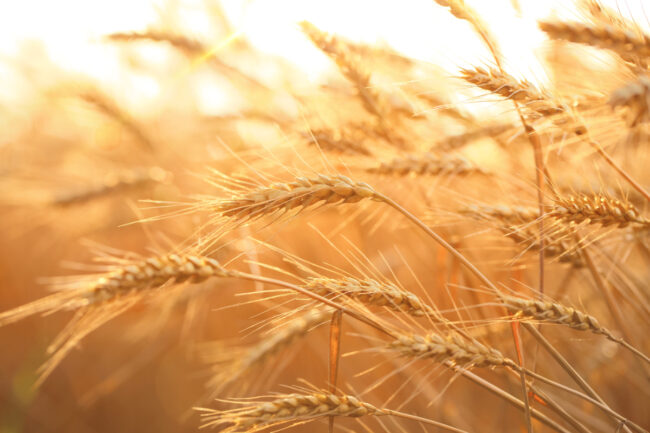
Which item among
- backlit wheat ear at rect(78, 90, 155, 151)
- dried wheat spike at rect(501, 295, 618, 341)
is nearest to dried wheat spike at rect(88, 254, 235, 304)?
dried wheat spike at rect(501, 295, 618, 341)

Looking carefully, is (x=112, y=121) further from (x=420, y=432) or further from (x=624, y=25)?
(x=624, y=25)

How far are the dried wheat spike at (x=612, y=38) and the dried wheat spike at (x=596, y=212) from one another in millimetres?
336

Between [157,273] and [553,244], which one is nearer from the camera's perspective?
[157,273]


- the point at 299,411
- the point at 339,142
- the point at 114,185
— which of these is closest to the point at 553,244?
the point at 339,142

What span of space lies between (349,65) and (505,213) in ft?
2.21

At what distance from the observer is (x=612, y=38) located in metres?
1.10

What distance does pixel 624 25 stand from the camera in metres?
1.15

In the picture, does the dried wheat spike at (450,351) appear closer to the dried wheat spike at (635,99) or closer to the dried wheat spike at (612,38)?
the dried wheat spike at (635,99)

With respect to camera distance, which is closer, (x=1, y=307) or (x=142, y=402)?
(x=142, y=402)

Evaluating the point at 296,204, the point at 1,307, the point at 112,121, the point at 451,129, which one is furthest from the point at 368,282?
the point at 1,307

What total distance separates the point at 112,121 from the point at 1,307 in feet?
5.73

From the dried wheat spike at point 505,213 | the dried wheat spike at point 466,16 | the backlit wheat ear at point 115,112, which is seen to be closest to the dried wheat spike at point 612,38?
the dried wheat spike at point 466,16

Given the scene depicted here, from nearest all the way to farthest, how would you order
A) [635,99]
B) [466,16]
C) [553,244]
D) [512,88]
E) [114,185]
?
[635,99] → [512,88] → [466,16] → [553,244] → [114,185]

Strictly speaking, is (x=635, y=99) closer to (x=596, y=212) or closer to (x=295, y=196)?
(x=596, y=212)
